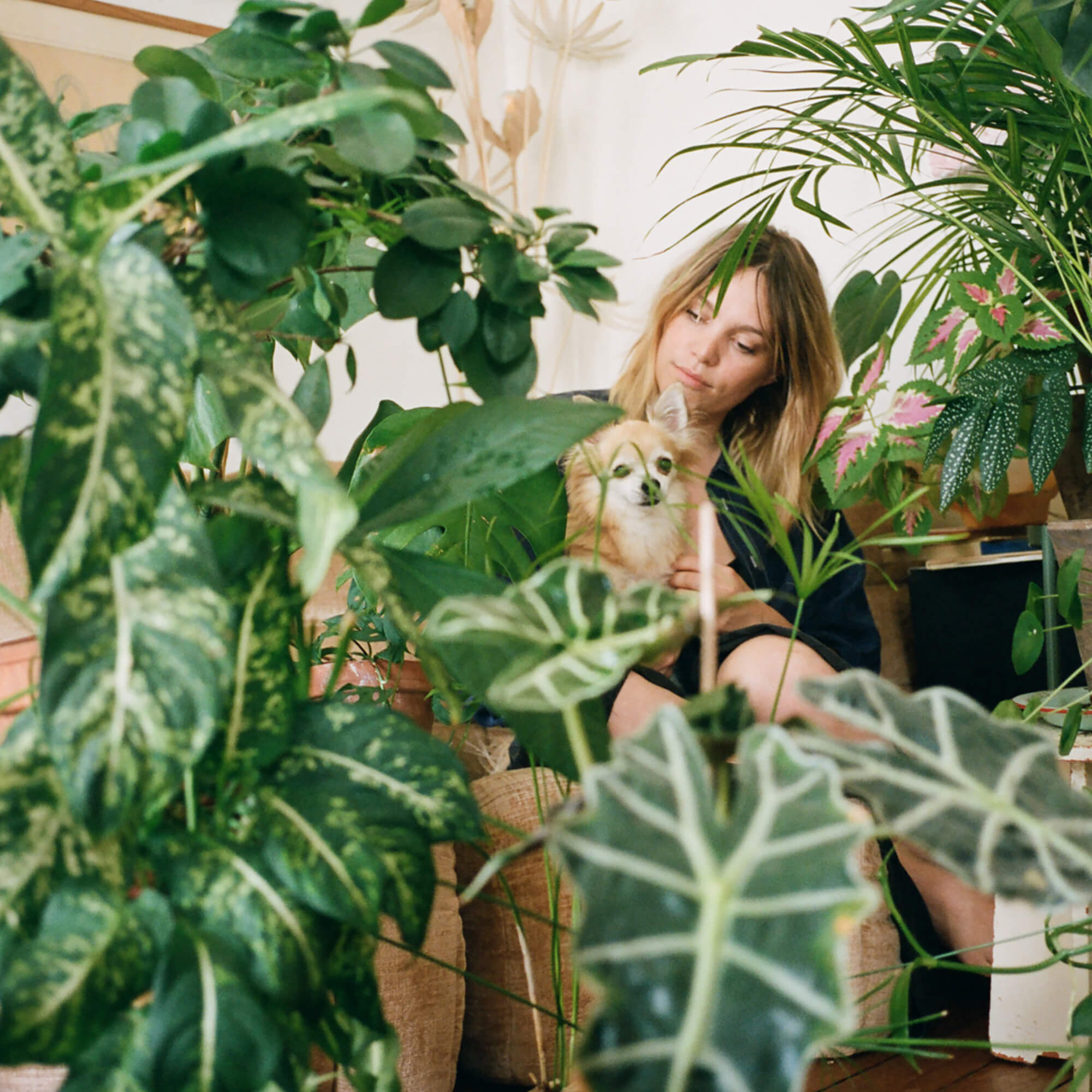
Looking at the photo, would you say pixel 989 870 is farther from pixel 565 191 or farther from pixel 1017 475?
pixel 565 191

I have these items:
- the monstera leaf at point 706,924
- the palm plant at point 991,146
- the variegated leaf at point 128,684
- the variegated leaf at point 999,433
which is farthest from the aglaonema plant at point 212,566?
the variegated leaf at point 999,433

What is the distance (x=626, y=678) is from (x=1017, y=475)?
1421 millimetres

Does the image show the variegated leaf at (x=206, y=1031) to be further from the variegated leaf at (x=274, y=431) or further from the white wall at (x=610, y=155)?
the white wall at (x=610, y=155)

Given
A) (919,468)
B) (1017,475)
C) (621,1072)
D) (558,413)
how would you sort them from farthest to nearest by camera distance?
(1017,475), (919,468), (558,413), (621,1072)

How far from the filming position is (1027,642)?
1.10 metres

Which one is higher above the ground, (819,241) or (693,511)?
(819,241)

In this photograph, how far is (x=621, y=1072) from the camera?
0.27m

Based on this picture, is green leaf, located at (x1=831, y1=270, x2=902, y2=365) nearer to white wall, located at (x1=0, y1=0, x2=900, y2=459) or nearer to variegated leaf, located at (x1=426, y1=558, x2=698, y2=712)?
variegated leaf, located at (x1=426, y1=558, x2=698, y2=712)

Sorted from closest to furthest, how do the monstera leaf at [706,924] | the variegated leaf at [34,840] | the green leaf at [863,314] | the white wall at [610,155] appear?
the monstera leaf at [706,924] < the variegated leaf at [34,840] < the green leaf at [863,314] < the white wall at [610,155]

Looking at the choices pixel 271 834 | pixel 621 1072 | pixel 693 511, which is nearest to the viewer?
pixel 621 1072

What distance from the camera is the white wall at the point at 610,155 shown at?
2.91 m

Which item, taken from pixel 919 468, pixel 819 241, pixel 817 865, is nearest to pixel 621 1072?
pixel 817 865

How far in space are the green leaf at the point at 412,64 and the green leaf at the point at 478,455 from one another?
158mm

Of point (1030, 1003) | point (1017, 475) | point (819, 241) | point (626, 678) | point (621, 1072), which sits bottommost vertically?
point (1030, 1003)
